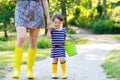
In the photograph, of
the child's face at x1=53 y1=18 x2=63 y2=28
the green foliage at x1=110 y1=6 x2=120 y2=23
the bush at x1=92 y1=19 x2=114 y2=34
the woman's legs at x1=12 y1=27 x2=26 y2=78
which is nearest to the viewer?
the woman's legs at x1=12 y1=27 x2=26 y2=78

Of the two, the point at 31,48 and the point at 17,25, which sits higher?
the point at 17,25

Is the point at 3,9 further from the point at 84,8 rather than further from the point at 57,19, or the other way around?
the point at 57,19

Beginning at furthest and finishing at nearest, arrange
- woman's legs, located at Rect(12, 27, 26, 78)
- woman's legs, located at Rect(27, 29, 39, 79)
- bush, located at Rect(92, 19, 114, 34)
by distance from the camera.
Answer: bush, located at Rect(92, 19, 114, 34) → woman's legs, located at Rect(27, 29, 39, 79) → woman's legs, located at Rect(12, 27, 26, 78)

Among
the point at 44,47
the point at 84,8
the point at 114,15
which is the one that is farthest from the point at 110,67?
the point at 84,8

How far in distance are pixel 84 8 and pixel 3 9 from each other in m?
14.2

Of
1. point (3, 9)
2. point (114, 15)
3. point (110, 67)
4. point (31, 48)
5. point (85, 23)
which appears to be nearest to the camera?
point (31, 48)

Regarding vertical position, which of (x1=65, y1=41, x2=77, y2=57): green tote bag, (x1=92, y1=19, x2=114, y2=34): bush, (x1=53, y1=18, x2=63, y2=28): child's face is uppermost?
(x1=53, y1=18, x2=63, y2=28): child's face

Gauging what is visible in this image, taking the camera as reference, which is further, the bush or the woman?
the bush

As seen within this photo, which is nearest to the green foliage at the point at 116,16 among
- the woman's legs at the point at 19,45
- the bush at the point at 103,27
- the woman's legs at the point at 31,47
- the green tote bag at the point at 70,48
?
the bush at the point at 103,27

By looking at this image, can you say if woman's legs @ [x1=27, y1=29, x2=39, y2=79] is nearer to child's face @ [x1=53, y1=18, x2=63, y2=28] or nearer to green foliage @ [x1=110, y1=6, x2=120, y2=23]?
child's face @ [x1=53, y1=18, x2=63, y2=28]

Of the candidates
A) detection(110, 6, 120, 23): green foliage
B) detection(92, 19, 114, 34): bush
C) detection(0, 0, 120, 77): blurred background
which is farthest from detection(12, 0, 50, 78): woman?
detection(110, 6, 120, 23): green foliage

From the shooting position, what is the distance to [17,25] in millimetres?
5617

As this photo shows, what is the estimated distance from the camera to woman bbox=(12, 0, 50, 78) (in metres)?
5.58

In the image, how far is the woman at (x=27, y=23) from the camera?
558cm
